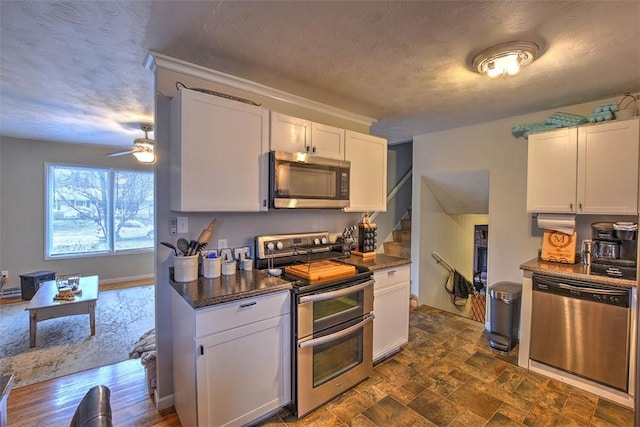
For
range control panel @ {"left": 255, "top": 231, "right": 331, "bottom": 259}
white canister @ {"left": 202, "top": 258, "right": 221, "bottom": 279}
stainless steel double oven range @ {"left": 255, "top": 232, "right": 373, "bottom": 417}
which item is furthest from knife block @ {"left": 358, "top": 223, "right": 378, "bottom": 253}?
white canister @ {"left": 202, "top": 258, "right": 221, "bottom": 279}

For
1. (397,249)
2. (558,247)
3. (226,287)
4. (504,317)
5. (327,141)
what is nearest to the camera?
(226,287)

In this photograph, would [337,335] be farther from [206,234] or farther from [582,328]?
[582,328]

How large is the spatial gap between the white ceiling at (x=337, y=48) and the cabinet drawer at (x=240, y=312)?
1.64 m

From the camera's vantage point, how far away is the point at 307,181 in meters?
2.48

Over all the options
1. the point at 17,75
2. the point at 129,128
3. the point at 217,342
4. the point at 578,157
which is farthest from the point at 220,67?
the point at 578,157

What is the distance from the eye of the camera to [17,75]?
8.05ft

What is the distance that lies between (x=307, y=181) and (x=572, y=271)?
2.33 m

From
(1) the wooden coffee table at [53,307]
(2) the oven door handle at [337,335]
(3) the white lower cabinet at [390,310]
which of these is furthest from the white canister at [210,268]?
(1) the wooden coffee table at [53,307]

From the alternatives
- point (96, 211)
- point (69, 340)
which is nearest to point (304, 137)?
point (69, 340)

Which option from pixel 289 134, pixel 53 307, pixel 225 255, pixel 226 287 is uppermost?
pixel 289 134

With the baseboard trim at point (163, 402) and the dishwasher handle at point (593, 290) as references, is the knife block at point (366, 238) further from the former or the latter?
the baseboard trim at point (163, 402)

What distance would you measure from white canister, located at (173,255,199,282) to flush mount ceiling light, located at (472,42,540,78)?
7.96ft

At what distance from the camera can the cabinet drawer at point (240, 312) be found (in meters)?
1.68

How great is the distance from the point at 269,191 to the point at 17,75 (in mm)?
2326
